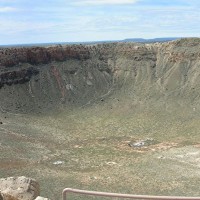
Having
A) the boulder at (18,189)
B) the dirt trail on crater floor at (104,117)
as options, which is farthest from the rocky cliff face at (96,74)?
the boulder at (18,189)

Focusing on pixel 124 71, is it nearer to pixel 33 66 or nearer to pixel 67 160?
pixel 33 66

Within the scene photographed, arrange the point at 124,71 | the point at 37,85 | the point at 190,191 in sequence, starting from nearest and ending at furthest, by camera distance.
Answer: the point at 190,191
the point at 37,85
the point at 124,71

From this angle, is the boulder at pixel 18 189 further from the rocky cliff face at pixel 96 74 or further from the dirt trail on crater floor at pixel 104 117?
the rocky cliff face at pixel 96 74

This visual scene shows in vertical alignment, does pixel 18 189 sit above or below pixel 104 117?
above

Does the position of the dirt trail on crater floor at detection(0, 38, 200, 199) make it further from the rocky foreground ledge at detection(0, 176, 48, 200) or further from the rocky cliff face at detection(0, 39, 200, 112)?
the rocky foreground ledge at detection(0, 176, 48, 200)

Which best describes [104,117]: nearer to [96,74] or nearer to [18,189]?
[96,74]

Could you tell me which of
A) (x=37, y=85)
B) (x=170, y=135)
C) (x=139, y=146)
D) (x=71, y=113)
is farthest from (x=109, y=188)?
(x=37, y=85)

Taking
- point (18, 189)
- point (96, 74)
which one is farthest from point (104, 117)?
point (18, 189)

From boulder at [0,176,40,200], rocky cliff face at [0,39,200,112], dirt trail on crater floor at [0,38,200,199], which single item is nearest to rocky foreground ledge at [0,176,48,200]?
boulder at [0,176,40,200]
